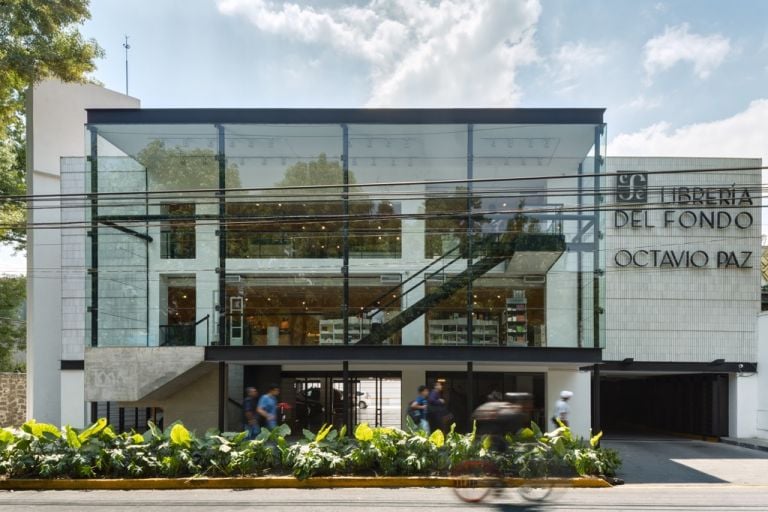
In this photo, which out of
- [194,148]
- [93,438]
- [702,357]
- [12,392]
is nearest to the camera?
[93,438]

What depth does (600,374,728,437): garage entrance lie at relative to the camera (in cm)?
2161

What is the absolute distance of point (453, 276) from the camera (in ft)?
53.3

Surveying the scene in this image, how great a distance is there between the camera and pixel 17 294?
3425 centimetres

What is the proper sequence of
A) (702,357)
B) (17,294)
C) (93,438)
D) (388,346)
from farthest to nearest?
(17,294) → (702,357) → (388,346) → (93,438)

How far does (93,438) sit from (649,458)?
1323 cm

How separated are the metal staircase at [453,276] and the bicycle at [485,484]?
5.18 meters

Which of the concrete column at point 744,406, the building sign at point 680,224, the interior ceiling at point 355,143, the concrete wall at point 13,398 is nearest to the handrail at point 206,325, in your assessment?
the interior ceiling at point 355,143

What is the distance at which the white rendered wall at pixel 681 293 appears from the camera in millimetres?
21047

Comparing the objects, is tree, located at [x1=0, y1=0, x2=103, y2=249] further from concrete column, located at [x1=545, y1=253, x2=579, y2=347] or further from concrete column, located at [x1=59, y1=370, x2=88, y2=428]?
concrete column, located at [x1=545, y1=253, x2=579, y2=347]

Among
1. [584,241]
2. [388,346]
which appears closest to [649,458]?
[584,241]

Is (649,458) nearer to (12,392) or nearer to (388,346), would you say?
(388,346)

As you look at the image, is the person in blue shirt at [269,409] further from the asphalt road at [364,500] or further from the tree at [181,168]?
the tree at [181,168]

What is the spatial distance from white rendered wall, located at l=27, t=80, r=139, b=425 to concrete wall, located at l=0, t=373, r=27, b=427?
573 centimetres

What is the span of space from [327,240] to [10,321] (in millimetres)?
28041
